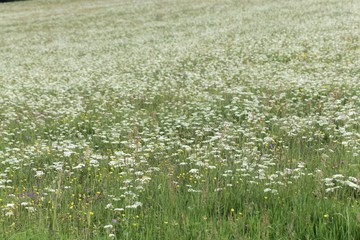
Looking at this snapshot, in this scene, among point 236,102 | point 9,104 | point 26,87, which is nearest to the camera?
point 236,102

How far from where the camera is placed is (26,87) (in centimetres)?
1516

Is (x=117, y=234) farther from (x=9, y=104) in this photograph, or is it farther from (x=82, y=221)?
(x=9, y=104)

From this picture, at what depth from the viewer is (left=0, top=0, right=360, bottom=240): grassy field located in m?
4.44

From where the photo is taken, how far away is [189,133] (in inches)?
311

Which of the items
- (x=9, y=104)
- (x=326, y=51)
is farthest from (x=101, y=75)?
(x=326, y=51)

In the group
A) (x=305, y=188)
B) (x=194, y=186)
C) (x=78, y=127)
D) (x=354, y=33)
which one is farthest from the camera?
(x=354, y=33)

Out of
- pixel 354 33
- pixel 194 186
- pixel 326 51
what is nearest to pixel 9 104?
pixel 194 186

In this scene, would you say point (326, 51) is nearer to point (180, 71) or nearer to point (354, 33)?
point (354, 33)

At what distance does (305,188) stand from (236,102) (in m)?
5.90

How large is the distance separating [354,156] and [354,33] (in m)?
16.4

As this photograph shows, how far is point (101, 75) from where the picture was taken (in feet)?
56.3

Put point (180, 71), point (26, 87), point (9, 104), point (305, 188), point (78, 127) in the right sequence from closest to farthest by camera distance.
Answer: point (305, 188) → point (78, 127) → point (9, 104) → point (26, 87) → point (180, 71)

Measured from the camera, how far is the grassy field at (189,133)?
4441mm

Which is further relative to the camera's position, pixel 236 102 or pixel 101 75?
pixel 101 75
